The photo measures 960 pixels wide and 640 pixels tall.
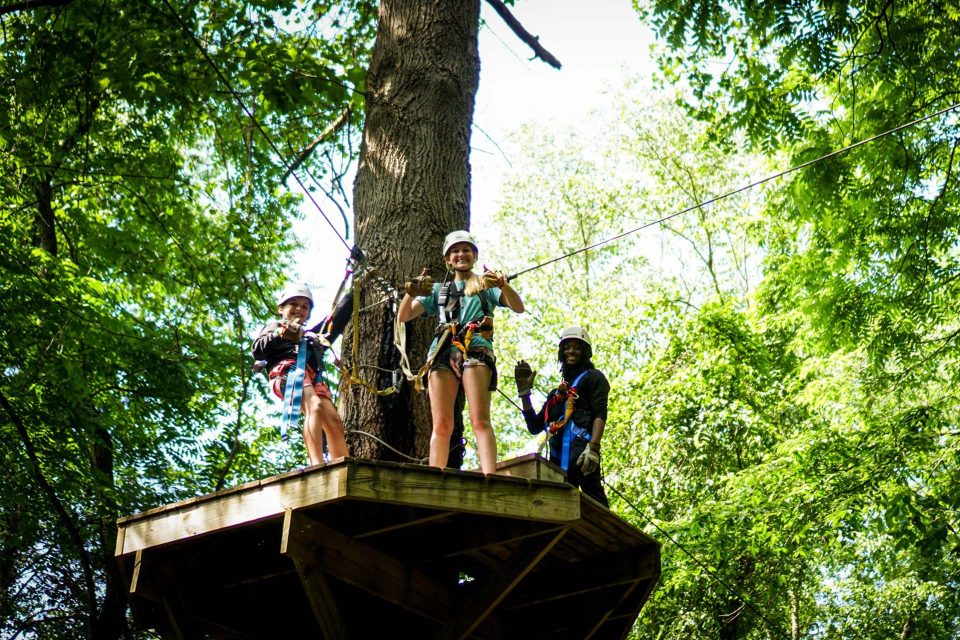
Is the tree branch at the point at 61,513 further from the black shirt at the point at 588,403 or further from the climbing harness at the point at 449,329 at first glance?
the black shirt at the point at 588,403

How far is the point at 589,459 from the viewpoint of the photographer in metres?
5.38

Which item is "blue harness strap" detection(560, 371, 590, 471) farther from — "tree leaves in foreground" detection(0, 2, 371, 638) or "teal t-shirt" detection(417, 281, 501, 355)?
"tree leaves in foreground" detection(0, 2, 371, 638)

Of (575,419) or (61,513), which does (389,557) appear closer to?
(575,419)

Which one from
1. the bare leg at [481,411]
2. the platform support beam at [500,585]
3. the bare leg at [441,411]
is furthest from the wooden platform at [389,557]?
the bare leg at [441,411]

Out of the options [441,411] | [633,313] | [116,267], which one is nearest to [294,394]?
[441,411]

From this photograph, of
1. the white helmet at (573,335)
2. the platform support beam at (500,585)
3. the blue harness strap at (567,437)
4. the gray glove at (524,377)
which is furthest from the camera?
the white helmet at (573,335)

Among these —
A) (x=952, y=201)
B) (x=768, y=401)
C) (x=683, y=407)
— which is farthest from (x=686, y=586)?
(x=952, y=201)

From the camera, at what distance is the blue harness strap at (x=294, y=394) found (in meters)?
4.87

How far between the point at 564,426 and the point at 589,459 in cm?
48

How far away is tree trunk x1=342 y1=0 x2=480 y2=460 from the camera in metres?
5.38

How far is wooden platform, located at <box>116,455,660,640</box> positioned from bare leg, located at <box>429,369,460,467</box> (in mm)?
335

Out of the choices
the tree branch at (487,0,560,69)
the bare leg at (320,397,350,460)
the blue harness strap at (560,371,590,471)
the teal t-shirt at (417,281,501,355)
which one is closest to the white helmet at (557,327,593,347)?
the blue harness strap at (560,371,590,471)

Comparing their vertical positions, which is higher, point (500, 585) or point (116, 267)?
point (116, 267)

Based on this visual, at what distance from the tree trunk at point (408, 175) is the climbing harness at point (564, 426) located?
89cm
